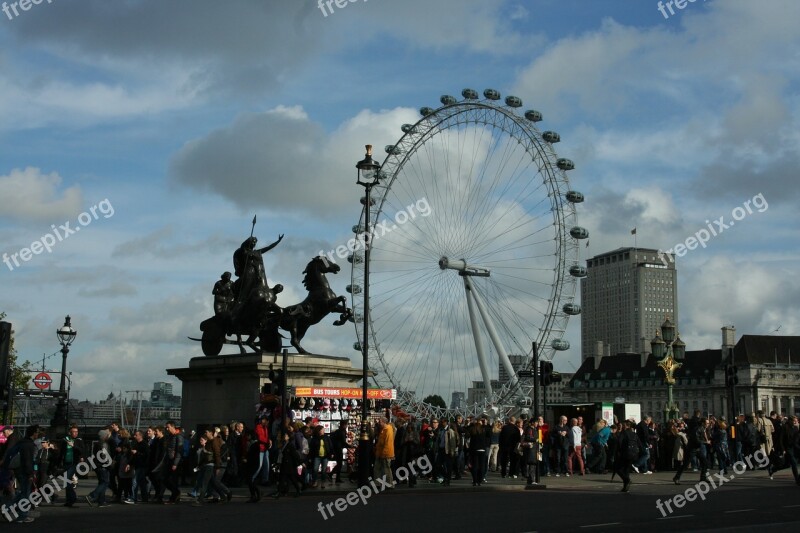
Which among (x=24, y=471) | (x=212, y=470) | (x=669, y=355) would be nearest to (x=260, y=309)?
(x=212, y=470)

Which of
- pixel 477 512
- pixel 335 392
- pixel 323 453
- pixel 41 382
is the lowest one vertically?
pixel 477 512

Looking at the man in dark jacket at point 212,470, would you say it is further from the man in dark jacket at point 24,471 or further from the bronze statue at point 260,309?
the bronze statue at point 260,309

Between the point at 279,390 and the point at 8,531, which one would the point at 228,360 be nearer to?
the point at 279,390

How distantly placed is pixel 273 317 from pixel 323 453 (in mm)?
9218

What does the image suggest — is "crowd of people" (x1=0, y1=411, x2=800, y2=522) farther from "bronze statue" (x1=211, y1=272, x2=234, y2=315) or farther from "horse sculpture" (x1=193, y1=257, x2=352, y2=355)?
"bronze statue" (x1=211, y1=272, x2=234, y2=315)

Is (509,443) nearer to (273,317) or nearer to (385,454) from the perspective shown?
(385,454)

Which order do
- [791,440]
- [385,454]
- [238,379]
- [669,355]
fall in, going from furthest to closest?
[669,355], [238,379], [791,440], [385,454]

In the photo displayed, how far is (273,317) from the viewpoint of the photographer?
113ft

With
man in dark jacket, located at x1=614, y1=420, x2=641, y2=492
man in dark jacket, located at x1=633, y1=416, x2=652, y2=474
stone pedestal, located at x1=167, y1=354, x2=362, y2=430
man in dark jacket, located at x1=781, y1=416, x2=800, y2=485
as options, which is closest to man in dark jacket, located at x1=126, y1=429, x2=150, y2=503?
stone pedestal, located at x1=167, y1=354, x2=362, y2=430

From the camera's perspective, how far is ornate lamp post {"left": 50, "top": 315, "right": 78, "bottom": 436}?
3197cm

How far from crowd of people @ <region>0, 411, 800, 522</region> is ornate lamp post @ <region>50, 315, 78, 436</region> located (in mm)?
4522

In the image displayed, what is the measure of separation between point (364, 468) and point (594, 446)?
32.7 ft

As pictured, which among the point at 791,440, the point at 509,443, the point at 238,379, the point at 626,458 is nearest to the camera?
the point at 626,458

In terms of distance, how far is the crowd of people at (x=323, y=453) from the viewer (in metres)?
22.5
